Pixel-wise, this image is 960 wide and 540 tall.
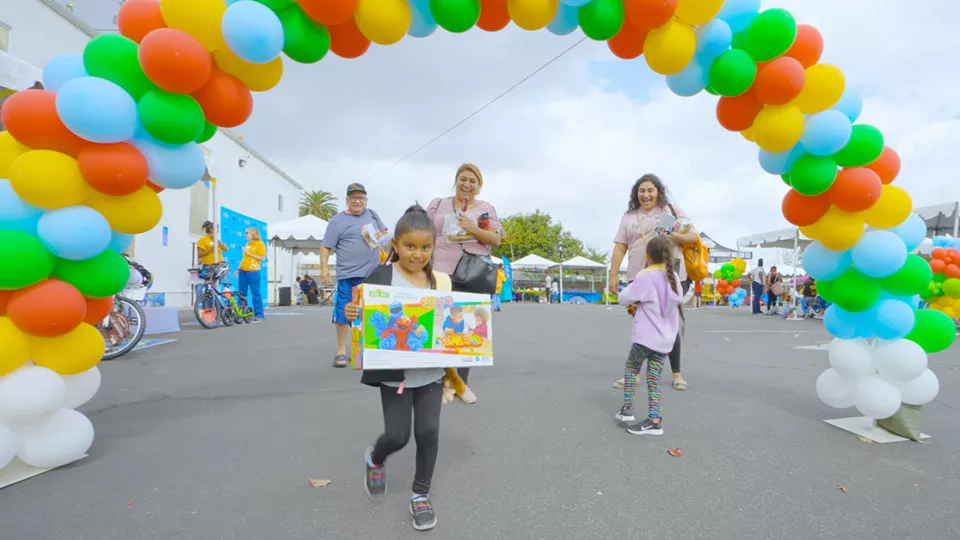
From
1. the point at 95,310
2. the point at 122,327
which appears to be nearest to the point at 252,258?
the point at 122,327

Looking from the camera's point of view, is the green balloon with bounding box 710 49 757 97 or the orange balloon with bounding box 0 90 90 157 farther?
the green balloon with bounding box 710 49 757 97

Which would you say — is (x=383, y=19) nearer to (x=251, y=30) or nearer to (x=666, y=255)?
(x=251, y=30)

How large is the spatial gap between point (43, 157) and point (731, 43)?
3797 millimetres

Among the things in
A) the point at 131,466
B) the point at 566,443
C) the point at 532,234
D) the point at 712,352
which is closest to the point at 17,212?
the point at 131,466

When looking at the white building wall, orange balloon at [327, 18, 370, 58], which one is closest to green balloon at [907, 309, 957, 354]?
orange balloon at [327, 18, 370, 58]

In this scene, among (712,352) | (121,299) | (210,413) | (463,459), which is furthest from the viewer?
(712,352)

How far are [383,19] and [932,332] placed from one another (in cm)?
381

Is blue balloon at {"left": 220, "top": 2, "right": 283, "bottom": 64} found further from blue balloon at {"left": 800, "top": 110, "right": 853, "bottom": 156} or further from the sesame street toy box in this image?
blue balloon at {"left": 800, "top": 110, "right": 853, "bottom": 156}

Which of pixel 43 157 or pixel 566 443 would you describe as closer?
pixel 43 157

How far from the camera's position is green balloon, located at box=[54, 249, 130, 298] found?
2.66 m

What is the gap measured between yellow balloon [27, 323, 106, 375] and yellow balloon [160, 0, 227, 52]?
1657 millimetres

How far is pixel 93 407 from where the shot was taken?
3.81 m

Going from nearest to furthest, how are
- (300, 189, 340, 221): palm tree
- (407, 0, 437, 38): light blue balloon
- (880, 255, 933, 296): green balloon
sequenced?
(407, 0, 437, 38): light blue balloon
(880, 255, 933, 296): green balloon
(300, 189, 340, 221): palm tree

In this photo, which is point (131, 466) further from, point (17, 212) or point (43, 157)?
point (43, 157)
